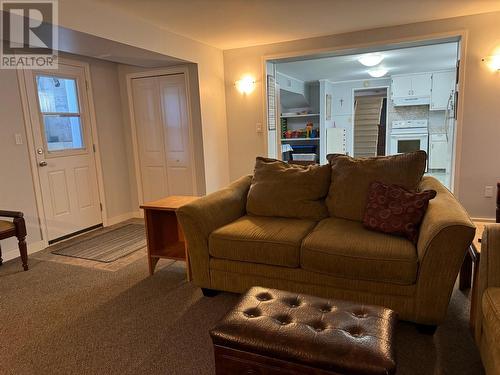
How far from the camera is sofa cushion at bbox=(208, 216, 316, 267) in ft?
7.10

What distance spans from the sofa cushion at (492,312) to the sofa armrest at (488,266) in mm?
53

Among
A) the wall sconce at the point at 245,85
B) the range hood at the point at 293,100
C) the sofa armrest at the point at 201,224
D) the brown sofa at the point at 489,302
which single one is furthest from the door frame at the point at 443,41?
the range hood at the point at 293,100

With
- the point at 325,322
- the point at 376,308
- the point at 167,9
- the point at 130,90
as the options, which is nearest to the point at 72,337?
the point at 325,322

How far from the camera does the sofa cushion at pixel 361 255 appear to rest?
1889 mm

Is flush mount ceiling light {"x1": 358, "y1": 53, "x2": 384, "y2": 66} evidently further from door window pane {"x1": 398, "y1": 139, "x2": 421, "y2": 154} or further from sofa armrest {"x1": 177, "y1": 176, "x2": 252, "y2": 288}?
sofa armrest {"x1": 177, "y1": 176, "x2": 252, "y2": 288}

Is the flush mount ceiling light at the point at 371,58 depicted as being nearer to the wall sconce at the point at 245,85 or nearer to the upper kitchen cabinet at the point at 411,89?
the wall sconce at the point at 245,85

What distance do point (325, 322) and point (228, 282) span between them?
1093mm

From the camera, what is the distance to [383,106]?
25.8ft

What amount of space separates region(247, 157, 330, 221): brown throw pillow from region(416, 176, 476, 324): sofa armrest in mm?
832

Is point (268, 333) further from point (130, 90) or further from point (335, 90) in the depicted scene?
point (335, 90)

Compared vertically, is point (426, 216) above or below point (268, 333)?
above

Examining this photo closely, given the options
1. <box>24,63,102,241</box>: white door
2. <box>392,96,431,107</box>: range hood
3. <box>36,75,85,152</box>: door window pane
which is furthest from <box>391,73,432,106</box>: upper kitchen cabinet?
<box>36,75,85,152</box>: door window pane

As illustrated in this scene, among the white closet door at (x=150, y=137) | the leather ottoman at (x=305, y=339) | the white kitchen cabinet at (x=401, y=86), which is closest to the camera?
the leather ottoman at (x=305, y=339)

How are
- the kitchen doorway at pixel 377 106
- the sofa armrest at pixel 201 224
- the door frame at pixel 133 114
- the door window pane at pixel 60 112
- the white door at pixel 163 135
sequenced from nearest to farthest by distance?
the sofa armrest at pixel 201 224, the door window pane at pixel 60 112, the door frame at pixel 133 114, the white door at pixel 163 135, the kitchen doorway at pixel 377 106
